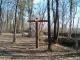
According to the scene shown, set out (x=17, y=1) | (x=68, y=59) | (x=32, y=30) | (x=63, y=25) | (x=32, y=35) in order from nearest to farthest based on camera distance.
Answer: (x=68, y=59), (x=17, y=1), (x=32, y=35), (x=32, y=30), (x=63, y=25)

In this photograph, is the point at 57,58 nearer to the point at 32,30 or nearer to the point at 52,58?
the point at 52,58

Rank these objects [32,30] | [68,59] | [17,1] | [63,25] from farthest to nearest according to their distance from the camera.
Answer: [63,25], [32,30], [17,1], [68,59]

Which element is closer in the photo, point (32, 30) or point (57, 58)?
point (57, 58)

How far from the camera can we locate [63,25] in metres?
43.8

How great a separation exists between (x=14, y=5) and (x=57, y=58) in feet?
34.7

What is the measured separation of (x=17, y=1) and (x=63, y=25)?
25223mm

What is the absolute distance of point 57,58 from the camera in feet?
39.8

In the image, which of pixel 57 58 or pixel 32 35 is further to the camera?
pixel 32 35

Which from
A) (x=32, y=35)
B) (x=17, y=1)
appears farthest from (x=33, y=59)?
(x=32, y=35)

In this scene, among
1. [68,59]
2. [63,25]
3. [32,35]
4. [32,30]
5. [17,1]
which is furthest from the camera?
[63,25]

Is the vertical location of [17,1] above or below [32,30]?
above

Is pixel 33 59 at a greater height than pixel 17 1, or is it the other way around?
pixel 17 1

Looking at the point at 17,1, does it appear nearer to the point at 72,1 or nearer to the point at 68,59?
the point at 68,59

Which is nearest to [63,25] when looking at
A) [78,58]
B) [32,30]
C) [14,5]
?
[32,30]
